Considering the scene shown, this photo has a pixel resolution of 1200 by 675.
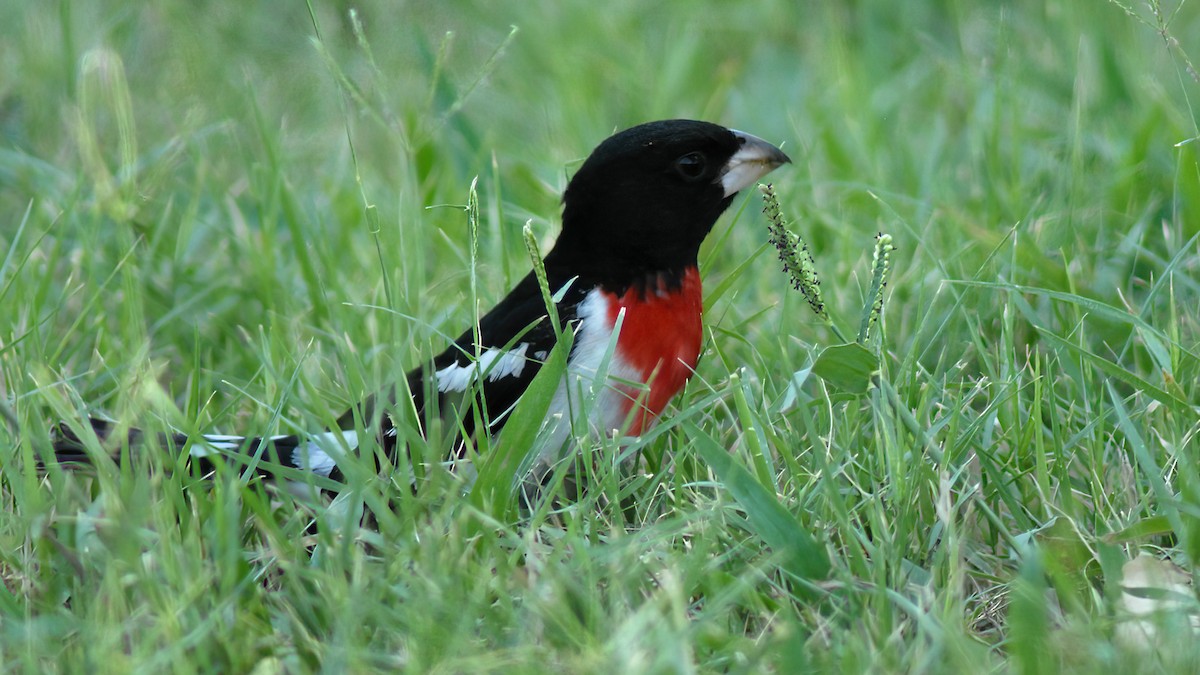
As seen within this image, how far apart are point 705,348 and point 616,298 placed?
0.30 meters

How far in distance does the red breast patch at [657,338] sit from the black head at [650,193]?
67mm

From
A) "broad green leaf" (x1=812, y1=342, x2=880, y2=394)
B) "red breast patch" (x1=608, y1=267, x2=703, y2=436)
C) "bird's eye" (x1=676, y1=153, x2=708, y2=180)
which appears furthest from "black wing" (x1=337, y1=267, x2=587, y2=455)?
"broad green leaf" (x1=812, y1=342, x2=880, y2=394)

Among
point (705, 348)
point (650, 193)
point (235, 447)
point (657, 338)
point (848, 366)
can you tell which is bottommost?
point (235, 447)

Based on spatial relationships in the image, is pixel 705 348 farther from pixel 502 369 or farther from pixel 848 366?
pixel 848 366

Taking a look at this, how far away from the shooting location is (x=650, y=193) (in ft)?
9.80

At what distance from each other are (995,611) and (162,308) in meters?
2.56

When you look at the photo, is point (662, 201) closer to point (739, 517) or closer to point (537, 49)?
point (739, 517)

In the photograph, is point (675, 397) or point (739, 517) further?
point (675, 397)

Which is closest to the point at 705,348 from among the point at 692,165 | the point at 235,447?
the point at 692,165

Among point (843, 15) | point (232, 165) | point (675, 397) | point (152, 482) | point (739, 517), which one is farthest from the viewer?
point (843, 15)

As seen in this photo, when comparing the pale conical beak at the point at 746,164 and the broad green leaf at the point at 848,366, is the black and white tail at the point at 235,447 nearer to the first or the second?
the broad green leaf at the point at 848,366

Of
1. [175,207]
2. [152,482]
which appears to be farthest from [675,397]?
[175,207]

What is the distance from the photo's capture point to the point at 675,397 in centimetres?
296

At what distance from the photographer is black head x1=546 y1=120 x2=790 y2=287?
9.76ft
